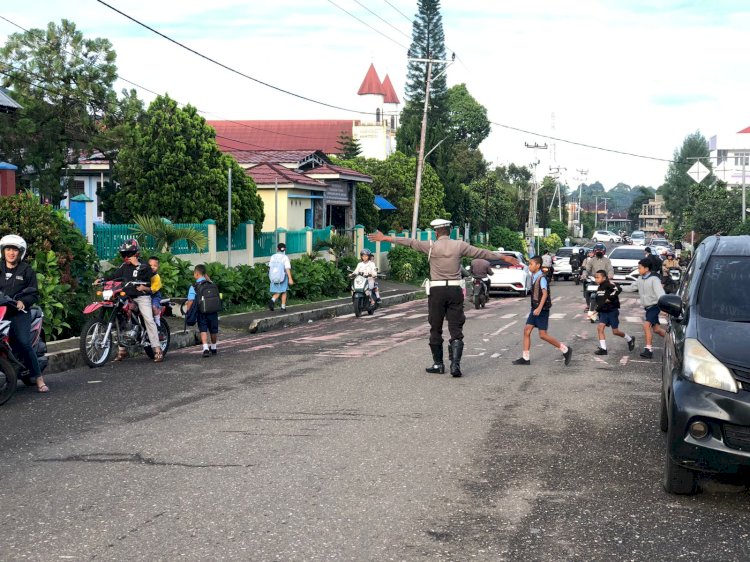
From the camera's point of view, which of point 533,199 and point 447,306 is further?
point 533,199

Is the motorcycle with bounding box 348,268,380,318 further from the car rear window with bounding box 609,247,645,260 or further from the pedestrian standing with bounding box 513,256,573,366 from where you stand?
the car rear window with bounding box 609,247,645,260

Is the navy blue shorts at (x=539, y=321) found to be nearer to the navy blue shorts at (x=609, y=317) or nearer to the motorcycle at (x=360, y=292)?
the navy blue shorts at (x=609, y=317)

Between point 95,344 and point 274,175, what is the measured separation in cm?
2612

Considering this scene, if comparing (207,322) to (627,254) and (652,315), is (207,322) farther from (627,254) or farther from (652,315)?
(627,254)

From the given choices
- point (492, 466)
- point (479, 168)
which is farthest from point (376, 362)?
point (479, 168)

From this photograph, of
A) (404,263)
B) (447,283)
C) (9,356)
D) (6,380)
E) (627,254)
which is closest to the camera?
(6,380)

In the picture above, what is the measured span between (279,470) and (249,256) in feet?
70.8

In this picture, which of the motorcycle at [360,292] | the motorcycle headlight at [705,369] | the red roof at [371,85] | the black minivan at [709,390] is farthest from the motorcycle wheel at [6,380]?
the red roof at [371,85]

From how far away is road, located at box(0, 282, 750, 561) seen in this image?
5.23 m

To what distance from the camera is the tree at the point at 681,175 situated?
126000mm

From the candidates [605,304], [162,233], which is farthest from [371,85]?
[605,304]

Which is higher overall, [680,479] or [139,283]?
[139,283]

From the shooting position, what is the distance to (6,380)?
9812mm

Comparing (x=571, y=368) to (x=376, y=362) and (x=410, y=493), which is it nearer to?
(x=376, y=362)
